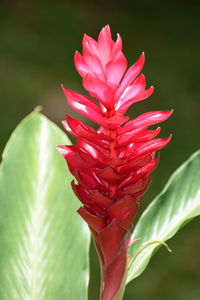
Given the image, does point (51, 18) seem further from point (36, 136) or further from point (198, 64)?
point (36, 136)

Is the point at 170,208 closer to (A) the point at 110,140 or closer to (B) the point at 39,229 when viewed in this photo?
(B) the point at 39,229

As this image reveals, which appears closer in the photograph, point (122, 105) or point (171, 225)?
point (122, 105)

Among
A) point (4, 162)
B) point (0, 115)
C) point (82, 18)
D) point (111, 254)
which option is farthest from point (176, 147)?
point (111, 254)

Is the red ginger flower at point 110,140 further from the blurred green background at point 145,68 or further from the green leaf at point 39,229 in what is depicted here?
the blurred green background at point 145,68

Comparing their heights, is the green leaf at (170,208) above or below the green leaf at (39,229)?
below

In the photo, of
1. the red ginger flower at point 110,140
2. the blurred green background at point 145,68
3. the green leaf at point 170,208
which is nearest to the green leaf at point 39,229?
the green leaf at point 170,208

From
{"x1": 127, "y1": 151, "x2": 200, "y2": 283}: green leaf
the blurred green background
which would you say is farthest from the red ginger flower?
the blurred green background
